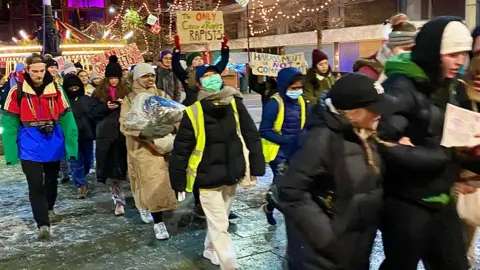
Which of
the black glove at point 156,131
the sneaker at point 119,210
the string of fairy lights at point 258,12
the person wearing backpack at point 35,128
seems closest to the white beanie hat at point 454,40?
the black glove at point 156,131

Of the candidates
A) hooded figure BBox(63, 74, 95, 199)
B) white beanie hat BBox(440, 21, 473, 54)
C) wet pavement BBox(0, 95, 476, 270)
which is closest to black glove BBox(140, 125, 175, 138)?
wet pavement BBox(0, 95, 476, 270)

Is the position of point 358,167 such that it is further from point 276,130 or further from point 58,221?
point 58,221

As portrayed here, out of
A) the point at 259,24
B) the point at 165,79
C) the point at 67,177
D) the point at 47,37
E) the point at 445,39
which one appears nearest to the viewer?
the point at 445,39

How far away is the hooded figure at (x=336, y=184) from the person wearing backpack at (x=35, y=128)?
4018 millimetres

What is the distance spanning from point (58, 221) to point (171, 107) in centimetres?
232

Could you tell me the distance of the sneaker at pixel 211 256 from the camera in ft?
16.9

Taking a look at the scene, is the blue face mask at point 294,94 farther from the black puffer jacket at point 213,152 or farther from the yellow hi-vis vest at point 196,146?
the yellow hi-vis vest at point 196,146

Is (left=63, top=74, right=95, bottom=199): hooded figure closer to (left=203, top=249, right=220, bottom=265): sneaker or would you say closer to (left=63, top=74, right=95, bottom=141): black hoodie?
(left=63, top=74, right=95, bottom=141): black hoodie

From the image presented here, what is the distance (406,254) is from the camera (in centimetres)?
327

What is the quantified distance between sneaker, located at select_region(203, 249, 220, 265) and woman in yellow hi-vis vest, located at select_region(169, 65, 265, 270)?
37 centimetres

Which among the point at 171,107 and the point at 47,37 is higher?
the point at 47,37

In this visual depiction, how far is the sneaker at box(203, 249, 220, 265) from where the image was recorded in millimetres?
5148

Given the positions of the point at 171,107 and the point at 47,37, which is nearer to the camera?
the point at 171,107

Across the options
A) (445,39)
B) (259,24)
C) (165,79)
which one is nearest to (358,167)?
(445,39)
